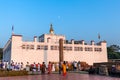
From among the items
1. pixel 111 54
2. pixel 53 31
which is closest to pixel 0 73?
pixel 53 31

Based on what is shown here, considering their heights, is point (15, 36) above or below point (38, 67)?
above

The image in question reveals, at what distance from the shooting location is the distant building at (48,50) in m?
42.5

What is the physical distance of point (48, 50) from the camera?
46156 millimetres

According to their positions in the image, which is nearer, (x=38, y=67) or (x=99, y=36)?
(x=38, y=67)

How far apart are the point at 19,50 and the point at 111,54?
143 ft

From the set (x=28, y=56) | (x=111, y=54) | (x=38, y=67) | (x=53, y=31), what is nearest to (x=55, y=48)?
(x=28, y=56)

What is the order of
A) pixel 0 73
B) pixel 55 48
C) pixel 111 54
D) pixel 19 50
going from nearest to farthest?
pixel 0 73 < pixel 19 50 < pixel 55 48 < pixel 111 54

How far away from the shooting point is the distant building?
139ft

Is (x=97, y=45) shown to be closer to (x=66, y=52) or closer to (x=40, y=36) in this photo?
(x=66, y=52)

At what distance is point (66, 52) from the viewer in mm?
47594

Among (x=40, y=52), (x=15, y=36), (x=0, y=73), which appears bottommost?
(x=0, y=73)

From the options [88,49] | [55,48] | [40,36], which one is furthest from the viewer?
[40,36]

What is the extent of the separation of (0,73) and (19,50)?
21.6 m

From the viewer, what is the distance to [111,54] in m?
76.2
